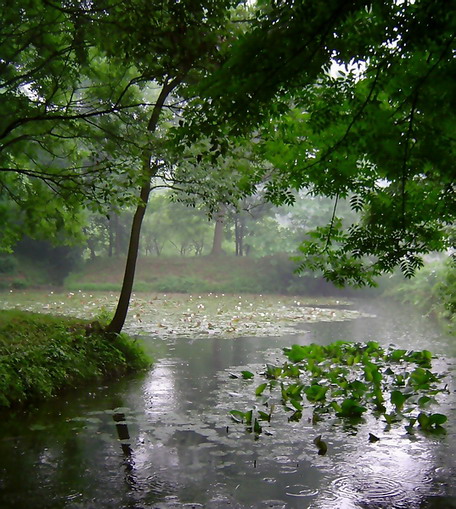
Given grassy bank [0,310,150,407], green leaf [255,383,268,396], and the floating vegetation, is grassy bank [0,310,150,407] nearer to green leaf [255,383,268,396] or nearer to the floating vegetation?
the floating vegetation

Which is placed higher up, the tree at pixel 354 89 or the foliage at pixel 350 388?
the tree at pixel 354 89

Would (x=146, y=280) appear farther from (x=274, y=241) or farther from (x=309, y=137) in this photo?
(x=309, y=137)

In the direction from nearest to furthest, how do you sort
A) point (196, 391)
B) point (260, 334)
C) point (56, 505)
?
point (56, 505) < point (196, 391) < point (260, 334)

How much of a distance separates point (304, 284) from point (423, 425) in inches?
978

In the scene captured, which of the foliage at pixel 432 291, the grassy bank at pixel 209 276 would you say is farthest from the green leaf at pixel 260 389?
the grassy bank at pixel 209 276

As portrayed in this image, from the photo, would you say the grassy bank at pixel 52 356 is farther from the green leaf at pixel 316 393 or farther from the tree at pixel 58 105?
the green leaf at pixel 316 393

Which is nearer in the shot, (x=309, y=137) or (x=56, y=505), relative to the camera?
(x=56, y=505)

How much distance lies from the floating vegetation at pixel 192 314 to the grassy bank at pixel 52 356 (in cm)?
145

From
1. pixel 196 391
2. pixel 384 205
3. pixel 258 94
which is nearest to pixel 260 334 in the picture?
pixel 196 391

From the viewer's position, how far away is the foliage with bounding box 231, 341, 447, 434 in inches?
254

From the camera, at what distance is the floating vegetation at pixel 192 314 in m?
14.0

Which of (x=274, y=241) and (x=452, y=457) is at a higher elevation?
(x=274, y=241)

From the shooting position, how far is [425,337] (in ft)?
47.0

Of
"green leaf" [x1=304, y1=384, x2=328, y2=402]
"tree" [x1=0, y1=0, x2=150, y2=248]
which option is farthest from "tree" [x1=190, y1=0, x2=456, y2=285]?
"green leaf" [x1=304, y1=384, x2=328, y2=402]
